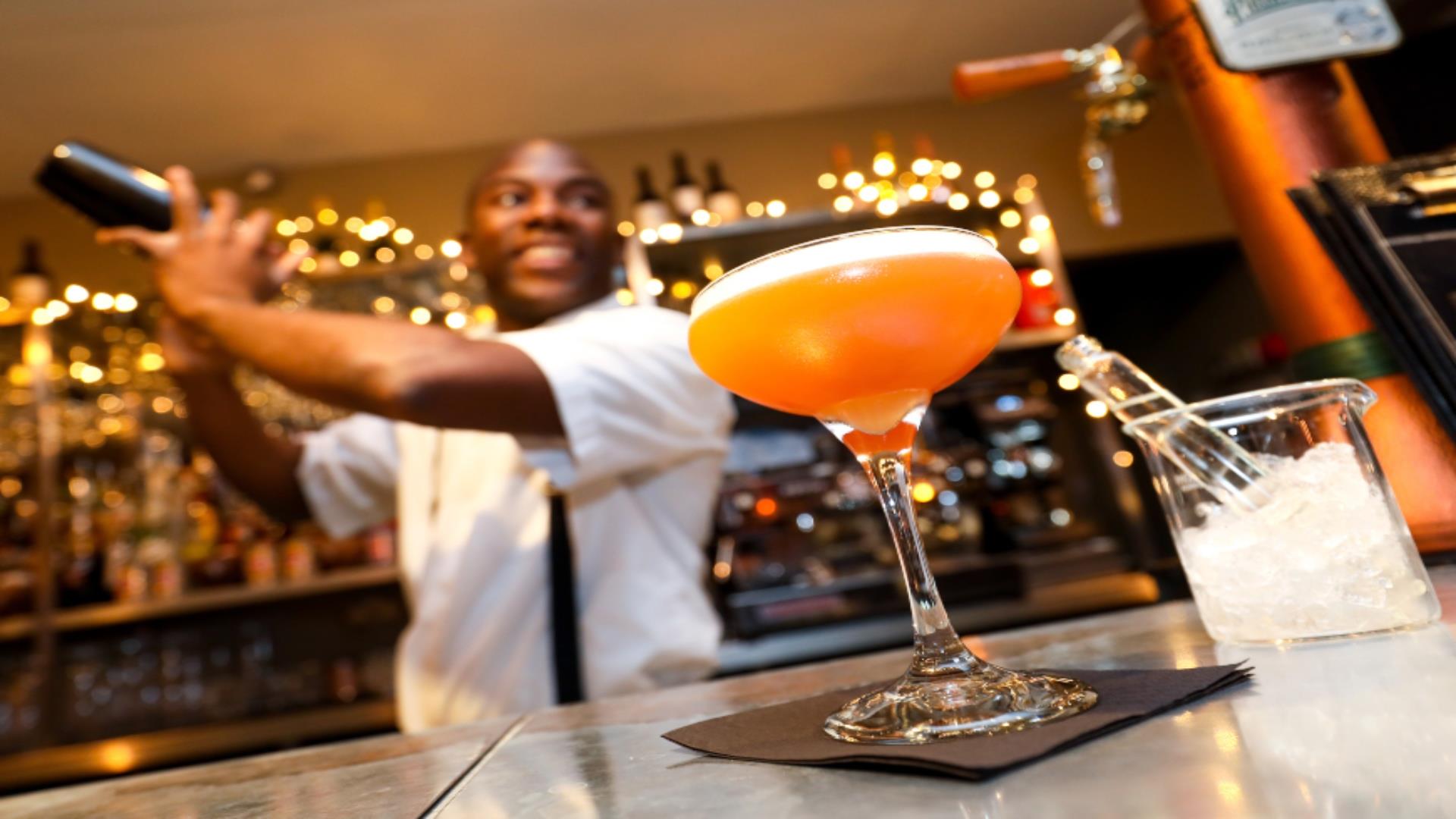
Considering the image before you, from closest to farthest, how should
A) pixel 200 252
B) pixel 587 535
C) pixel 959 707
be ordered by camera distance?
pixel 959 707, pixel 200 252, pixel 587 535

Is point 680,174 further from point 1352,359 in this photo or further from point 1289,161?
point 1352,359

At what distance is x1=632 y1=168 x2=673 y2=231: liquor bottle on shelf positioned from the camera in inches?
132

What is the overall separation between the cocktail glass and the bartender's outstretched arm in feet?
1.63

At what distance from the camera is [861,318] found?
64cm

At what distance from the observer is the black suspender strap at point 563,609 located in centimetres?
140

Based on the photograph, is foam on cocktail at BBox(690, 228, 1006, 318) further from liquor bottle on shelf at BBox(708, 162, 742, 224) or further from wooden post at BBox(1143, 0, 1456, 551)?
liquor bottle on shelf at BBox(708, 162, 742, 224)

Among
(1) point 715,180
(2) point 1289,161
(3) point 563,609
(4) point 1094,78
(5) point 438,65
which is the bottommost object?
(3) point 563,609

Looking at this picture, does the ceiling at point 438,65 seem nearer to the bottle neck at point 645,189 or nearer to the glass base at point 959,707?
the bottle neck at point 645,189

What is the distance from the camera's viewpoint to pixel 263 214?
1.43 m

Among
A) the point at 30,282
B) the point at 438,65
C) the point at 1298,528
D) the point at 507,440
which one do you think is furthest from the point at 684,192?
the point at 1298,528

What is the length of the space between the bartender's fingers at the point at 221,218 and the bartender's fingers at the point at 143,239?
0.17 ft

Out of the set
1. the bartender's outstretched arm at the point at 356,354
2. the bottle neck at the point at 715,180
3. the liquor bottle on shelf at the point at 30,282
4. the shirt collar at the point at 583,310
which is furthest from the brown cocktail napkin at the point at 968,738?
the liquor bottle on shelf at the point at 30,282

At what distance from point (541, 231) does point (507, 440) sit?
389 mm

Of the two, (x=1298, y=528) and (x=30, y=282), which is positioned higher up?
(x=30, y=282)
